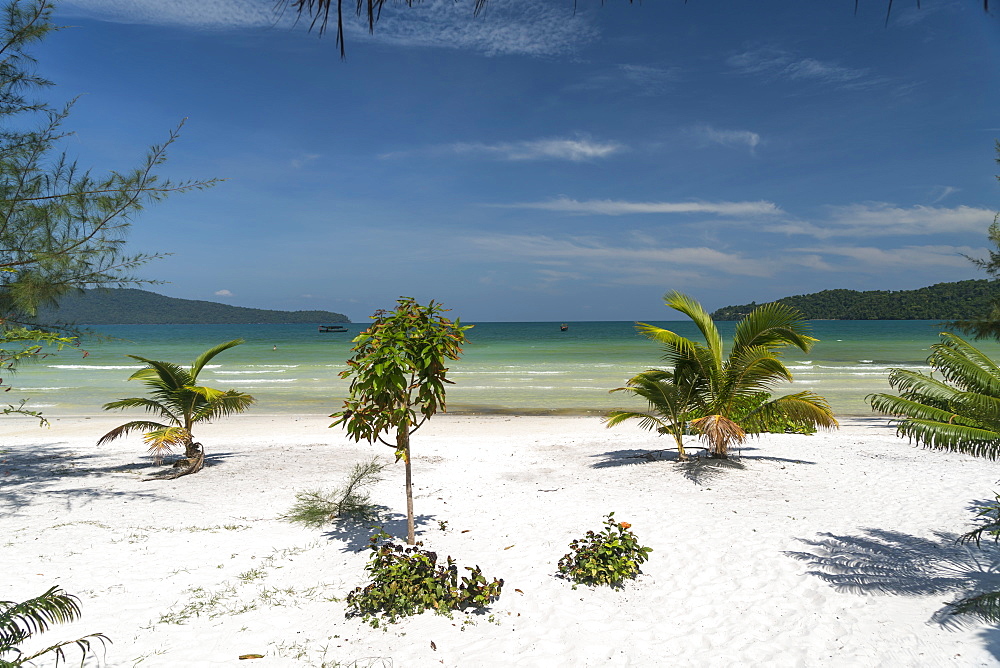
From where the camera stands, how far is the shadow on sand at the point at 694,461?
29.6 feet

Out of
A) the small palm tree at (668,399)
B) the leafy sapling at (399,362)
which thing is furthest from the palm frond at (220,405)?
the small palm tree at (668,399)

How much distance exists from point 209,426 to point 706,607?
15.7 m

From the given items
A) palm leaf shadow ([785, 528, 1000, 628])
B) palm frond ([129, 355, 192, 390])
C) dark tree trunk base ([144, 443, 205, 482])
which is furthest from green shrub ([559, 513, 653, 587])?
palm frond ([129, 355, 192, 390])

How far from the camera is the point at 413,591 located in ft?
15.5

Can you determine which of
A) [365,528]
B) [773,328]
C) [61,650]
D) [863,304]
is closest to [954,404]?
[773,328]

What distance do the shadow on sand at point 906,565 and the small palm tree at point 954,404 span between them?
4.51 ft

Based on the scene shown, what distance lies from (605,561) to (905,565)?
313 centimetres

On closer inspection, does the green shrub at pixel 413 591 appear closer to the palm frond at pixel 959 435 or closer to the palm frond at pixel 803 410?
the palm frond at pixel 959 435

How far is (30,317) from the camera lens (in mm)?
7887

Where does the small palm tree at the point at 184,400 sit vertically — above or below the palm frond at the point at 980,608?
above

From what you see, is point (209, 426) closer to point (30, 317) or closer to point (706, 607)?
point (30, 317)

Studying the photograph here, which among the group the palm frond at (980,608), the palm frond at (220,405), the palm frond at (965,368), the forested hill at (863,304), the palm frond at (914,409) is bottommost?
the palm frond at (980,608)

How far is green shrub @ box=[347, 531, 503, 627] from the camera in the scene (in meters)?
4.61

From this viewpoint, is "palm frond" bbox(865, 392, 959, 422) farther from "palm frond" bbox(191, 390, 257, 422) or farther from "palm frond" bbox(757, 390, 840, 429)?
"palm frond" bbox(191, 390, 257, 422)
